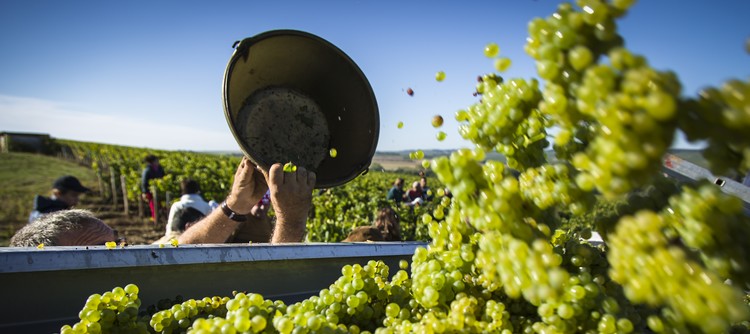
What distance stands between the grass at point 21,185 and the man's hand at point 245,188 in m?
9.99

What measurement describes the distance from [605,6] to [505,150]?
40 cm

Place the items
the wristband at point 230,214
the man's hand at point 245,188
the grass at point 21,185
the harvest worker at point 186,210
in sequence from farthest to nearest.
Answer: the grass at point 21,185
the harvest worker at point 186,210
the wristband at point 230,214
the man's hand at point 245,188

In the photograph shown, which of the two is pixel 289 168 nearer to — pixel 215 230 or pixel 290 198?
pixel 290 198

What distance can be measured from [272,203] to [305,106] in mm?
731

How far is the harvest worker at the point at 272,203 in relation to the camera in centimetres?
301

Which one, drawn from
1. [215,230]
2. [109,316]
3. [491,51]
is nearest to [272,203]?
[215,230]

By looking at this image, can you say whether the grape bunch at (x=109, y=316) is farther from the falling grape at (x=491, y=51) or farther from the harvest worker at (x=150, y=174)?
the harvest worker at (x=150, y=174)

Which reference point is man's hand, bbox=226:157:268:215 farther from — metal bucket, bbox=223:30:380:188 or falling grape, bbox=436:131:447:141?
falling grape, bbox=436:131:447:141

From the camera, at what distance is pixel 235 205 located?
12.4 ft

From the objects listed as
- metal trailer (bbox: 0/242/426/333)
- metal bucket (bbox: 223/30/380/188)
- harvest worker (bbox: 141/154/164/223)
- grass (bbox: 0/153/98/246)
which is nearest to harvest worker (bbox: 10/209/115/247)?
metal trailer (bbox: 0/242/426/333)

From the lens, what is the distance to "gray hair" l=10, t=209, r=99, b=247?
2717mm

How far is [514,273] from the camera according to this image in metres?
0.91

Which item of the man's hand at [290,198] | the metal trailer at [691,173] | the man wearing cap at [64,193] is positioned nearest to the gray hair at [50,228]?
the man's hand at [290,198]

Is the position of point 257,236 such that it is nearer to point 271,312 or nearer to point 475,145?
point 271,312
